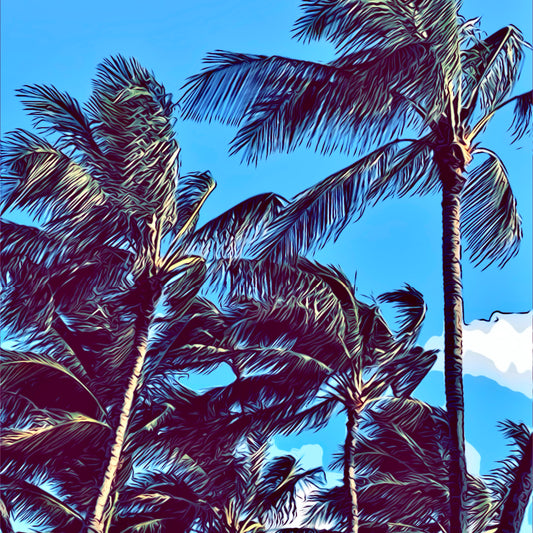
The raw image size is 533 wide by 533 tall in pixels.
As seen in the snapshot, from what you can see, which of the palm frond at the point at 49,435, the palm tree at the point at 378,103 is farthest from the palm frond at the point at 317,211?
the palm frond at the point at 49,435

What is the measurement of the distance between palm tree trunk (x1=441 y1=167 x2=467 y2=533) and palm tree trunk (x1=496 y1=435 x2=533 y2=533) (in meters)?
0.39

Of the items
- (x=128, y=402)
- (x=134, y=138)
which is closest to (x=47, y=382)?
(x=128, y=402)

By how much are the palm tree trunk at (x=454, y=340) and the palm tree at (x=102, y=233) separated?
2465 mm

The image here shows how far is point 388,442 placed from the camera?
13719 millimetres

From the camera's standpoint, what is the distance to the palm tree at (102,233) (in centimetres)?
1027

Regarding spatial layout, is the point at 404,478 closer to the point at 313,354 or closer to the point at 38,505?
the point at 313,354

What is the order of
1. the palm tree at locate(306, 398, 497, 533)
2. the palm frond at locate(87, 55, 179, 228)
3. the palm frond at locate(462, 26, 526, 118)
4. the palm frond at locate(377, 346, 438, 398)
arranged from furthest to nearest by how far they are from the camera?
the palm tree at locate(306, 398, 497, 533) → the palm frond at locate(377, 346, 438, 398) → the palm frond at locate(87, 55, 179, 228) → the palm frond at locate(462, 26, 526, 118)

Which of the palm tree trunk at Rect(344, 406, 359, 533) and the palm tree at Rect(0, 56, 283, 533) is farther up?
the palm tree at Rect(0, 56, 283, 533)

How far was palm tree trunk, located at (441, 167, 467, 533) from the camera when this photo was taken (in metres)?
7.40

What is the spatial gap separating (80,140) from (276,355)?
398 cm

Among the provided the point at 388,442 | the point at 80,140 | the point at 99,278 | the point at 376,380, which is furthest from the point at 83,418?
the point at 388,442

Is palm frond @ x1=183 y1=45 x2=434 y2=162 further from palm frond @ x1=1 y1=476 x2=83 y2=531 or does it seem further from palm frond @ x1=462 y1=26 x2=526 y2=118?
palm frond @ x1=1 y1=476 x2=83 y2=531

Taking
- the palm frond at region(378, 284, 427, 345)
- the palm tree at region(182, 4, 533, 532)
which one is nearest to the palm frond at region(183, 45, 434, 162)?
the palm tree at region(182, 4, 533, 532)

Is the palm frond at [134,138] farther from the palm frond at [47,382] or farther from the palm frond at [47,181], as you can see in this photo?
the palm frond at [47,382]
